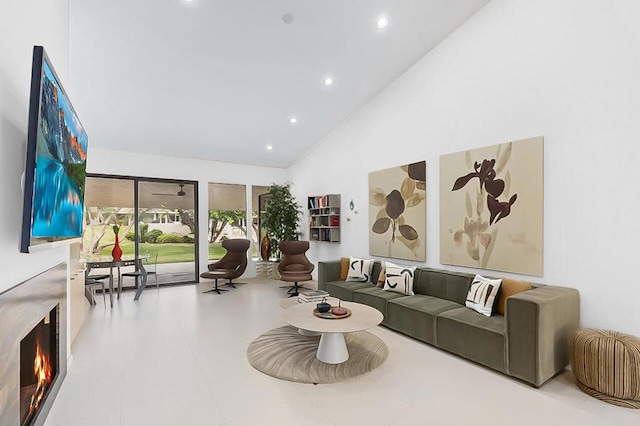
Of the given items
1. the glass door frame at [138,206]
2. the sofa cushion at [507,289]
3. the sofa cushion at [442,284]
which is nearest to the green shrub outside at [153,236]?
the glass door frame at [138,206]

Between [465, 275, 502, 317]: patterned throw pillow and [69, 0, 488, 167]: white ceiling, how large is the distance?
325 centimetres

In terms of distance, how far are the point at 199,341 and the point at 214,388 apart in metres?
1.19

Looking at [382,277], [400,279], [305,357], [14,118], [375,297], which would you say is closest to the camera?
[14,118]

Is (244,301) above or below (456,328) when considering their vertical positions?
below

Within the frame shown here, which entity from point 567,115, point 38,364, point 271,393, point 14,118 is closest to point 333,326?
point 271,393

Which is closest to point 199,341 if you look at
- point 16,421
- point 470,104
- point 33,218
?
point 16,421

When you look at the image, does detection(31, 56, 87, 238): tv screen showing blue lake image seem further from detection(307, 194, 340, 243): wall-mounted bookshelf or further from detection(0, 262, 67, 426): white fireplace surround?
detection(307, 194, 340, 243): wall-mounted bookshelf

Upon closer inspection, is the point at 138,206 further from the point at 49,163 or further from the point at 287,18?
the point at 49,163

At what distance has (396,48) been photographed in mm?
4328

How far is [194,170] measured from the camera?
7.20 metres

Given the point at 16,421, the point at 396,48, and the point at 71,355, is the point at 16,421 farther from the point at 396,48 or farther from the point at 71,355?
the point at 396,48

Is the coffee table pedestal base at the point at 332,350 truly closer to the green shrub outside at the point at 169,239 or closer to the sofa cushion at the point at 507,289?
the sofa cushion at the point at 507,289

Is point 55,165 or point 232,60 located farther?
point 232,60

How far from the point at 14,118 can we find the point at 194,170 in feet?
18.8
